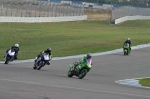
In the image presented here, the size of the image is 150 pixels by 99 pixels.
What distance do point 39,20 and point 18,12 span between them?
327 centimetres

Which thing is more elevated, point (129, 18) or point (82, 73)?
point (82, 73)

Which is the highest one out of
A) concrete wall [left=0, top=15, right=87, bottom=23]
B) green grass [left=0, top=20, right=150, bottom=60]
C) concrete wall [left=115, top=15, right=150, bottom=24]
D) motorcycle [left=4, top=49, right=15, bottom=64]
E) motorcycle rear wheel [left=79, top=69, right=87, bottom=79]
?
motorcycle rear wheel [left=79, top=69, right=87, bottom=79]

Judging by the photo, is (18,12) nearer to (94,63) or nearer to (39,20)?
(39,20)

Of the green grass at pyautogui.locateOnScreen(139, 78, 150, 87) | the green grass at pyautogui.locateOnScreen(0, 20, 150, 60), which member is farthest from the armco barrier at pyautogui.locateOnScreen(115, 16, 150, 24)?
the green grass at pyautogui.locateOnScreen(139, 78, 150, 87)

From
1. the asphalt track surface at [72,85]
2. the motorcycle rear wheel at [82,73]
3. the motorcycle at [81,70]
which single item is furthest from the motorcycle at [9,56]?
the motorcycle rear wheel at [82,73]

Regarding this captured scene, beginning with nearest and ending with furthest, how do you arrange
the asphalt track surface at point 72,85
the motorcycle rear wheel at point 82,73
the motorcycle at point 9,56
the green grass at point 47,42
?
the asphalt track surface at point 72,85, the motorcycle rear wheel at point 82,73, the motorcycle at point 9,56, the green grass at point 47,42

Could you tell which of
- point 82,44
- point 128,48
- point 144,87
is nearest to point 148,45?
point 82,44

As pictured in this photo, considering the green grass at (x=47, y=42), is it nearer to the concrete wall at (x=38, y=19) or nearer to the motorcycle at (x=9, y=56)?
the concrete wall at (x=38, y=19)

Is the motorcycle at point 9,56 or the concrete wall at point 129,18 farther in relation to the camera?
the concrete wall at point 129,18

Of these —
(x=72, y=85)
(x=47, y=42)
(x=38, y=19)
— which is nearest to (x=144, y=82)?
(x=72, y=85)

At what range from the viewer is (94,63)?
34.5m

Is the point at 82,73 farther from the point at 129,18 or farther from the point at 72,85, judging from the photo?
the point at 129,18

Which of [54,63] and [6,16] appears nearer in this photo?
[54,63]

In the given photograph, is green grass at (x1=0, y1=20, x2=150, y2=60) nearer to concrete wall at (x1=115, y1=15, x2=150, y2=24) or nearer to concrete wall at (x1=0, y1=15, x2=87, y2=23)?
concrete wall at (x1=0, y1=15, x2=87, y2=23)
